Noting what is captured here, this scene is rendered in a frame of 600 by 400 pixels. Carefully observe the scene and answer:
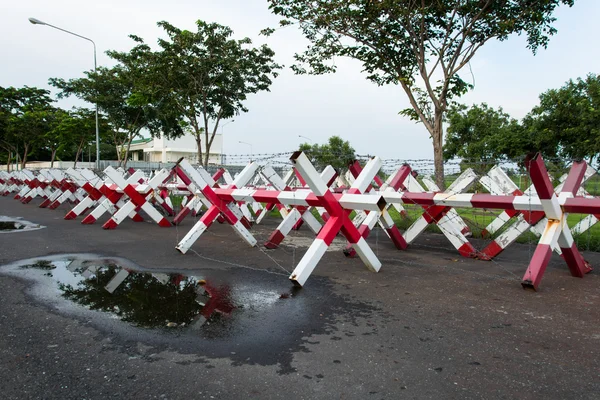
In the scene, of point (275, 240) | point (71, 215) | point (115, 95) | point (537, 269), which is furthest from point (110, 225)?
point (115, 95)

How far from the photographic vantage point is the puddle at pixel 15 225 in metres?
11.0

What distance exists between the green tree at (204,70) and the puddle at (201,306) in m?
16.4

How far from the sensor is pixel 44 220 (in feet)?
42.8

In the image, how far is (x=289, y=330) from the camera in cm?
402

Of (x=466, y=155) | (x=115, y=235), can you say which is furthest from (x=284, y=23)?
(x=466, y=155)

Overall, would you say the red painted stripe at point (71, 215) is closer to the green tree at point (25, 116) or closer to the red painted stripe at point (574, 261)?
the red painted stripe at point (574, 261)

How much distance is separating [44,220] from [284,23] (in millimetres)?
9556

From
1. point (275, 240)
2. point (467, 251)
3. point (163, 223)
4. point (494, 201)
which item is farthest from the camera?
point (163, 223)

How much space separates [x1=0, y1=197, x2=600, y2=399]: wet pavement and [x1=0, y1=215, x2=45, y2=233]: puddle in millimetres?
4426

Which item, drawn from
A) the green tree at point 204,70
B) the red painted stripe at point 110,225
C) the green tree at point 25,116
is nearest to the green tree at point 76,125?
the green tree at point 25,116

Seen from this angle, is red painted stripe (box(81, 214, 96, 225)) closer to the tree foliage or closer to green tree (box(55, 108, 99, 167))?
the tree foliage

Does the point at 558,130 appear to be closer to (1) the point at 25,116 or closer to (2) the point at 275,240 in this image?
(2) the point at 275,240

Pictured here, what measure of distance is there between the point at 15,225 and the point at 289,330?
10720 millimetres

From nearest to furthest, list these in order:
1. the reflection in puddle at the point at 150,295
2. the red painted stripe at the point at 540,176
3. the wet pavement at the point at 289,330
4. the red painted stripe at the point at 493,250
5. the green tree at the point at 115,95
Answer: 1. the wet pavement at the point at 289,330
2. the reflection in puddle at the point at 150,295
3. the red painted stripe at the point at 540,176
4. the red painted stripe at the point at 493,250
5. the green tree at the point at 115,95
